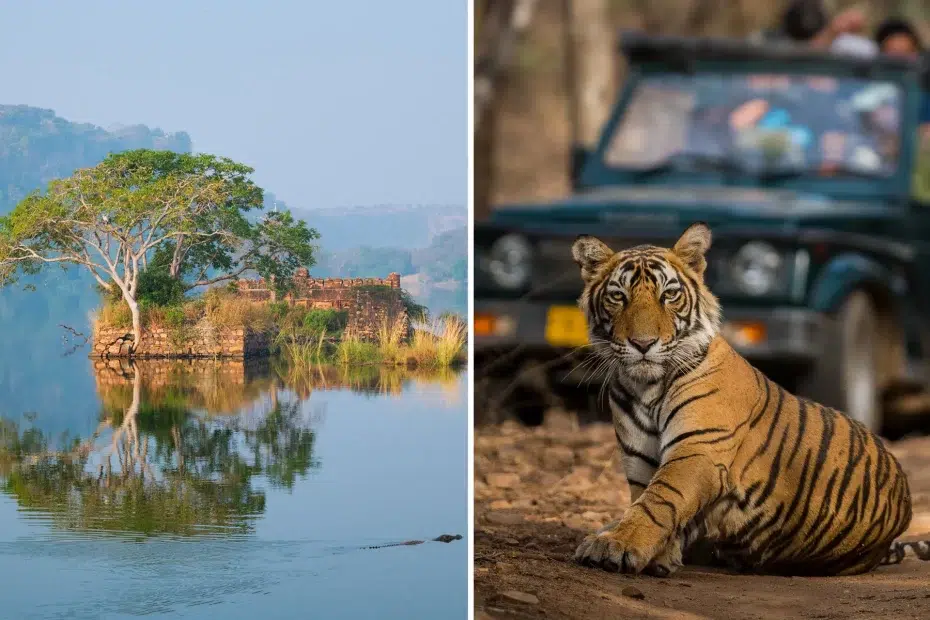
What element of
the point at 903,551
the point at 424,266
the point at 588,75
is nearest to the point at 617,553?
the point at 424,266

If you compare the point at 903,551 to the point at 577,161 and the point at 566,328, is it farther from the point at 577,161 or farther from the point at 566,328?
the point at 577,161

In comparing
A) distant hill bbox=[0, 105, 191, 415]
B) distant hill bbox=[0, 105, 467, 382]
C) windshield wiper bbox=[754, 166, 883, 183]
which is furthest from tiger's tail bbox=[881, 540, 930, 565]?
windshield wiper bbox=[754, 166, 883, 183]

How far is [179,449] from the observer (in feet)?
13.4

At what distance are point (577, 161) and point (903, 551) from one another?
3.42 meters

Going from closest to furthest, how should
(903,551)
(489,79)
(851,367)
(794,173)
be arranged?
(903,551), (851,367), (794,173), (489,79)

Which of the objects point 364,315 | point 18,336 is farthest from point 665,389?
point 18,336

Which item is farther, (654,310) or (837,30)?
(837,30)

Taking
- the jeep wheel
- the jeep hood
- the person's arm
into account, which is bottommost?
the jeep wheel

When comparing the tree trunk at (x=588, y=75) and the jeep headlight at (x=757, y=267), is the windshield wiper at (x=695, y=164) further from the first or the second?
the tree trunk at (x=588, y=75)

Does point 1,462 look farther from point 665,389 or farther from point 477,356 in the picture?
point 477,356

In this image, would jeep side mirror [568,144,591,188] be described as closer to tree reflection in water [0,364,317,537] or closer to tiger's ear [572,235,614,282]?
tiger's ear [572,235,614,282]

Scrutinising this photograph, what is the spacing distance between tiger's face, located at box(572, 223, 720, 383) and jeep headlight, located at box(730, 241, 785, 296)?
246 centimetres

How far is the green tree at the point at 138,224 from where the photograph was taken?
161 inches

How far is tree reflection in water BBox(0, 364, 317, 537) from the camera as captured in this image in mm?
4004
